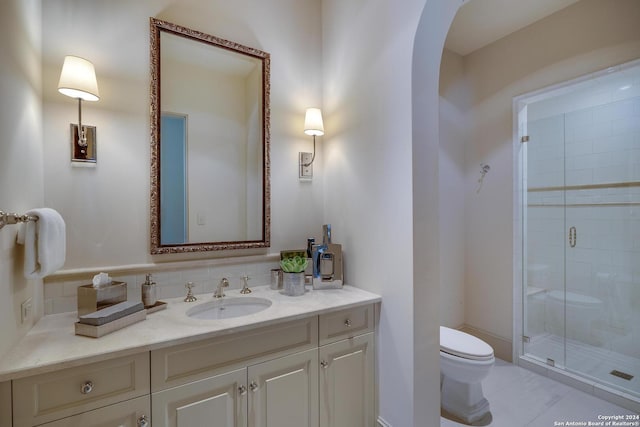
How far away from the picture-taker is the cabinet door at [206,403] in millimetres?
1091

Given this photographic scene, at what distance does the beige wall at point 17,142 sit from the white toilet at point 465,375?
2.17 meters

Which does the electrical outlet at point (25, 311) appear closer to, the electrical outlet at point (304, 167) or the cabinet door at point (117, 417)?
the cabinet door at point (117, 417)

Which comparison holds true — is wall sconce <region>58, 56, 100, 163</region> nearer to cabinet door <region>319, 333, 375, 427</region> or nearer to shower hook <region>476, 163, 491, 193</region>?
cabinet door <region>319, 333, 375, 427</region>

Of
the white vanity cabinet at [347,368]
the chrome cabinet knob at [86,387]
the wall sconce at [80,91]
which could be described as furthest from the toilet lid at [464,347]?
the wall sconce at [80,91]

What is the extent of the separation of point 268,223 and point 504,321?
7.60 feet

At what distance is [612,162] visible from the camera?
7.19 ft

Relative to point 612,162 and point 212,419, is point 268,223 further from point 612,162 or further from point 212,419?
point 612,162

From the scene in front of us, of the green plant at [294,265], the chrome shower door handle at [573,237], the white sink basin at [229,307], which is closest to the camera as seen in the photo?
the white sink basin at [229,307]

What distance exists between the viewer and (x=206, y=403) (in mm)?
1171

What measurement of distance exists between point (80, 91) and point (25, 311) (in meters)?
0.94

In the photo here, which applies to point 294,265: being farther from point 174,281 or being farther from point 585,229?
point 585,229

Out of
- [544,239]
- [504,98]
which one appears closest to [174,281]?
[544,239]

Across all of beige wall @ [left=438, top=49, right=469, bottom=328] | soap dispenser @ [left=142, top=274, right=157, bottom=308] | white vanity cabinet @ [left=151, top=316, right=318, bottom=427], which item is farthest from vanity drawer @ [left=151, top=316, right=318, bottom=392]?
beige wall @ [left=438, top=49, right=469, bottom=328]

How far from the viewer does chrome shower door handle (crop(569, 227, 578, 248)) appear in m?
2.41
